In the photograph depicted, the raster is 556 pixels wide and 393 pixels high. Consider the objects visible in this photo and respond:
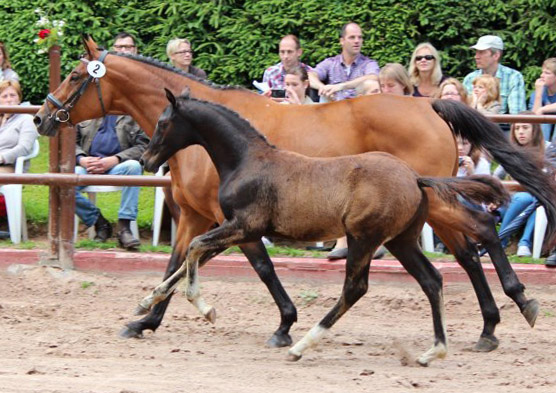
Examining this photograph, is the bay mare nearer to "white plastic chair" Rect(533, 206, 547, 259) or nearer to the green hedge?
"white plastic chair" Rect(533, 206, 547, 259)

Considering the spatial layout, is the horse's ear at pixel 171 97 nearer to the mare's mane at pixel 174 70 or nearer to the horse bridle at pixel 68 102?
the mare's mane at pixel 174 70

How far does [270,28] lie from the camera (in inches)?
451

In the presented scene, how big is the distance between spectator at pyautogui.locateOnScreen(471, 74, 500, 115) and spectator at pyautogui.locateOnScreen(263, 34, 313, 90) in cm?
145

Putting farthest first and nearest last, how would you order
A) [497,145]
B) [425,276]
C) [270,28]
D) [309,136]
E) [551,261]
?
[270,28] < [551,261] < [309,136] < [497,145] < [425,276]

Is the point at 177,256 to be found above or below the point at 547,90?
below

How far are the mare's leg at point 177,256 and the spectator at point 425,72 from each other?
2.62m

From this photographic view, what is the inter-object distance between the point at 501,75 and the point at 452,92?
1158mm

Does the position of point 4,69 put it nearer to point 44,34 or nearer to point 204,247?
point 44,34

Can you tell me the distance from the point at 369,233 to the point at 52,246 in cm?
335

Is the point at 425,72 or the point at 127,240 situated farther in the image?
the point at 425,72

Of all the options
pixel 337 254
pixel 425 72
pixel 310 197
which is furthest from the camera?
pixel 425 72

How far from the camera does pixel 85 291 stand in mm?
8688

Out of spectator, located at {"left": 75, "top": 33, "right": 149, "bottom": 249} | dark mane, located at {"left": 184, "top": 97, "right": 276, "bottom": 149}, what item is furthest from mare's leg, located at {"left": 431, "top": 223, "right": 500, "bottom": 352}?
spectator, located at {"left": 75, "top": 33, "right": 149, "bottom": 249}

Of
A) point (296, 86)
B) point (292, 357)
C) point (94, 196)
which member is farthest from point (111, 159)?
point (292, 357)
